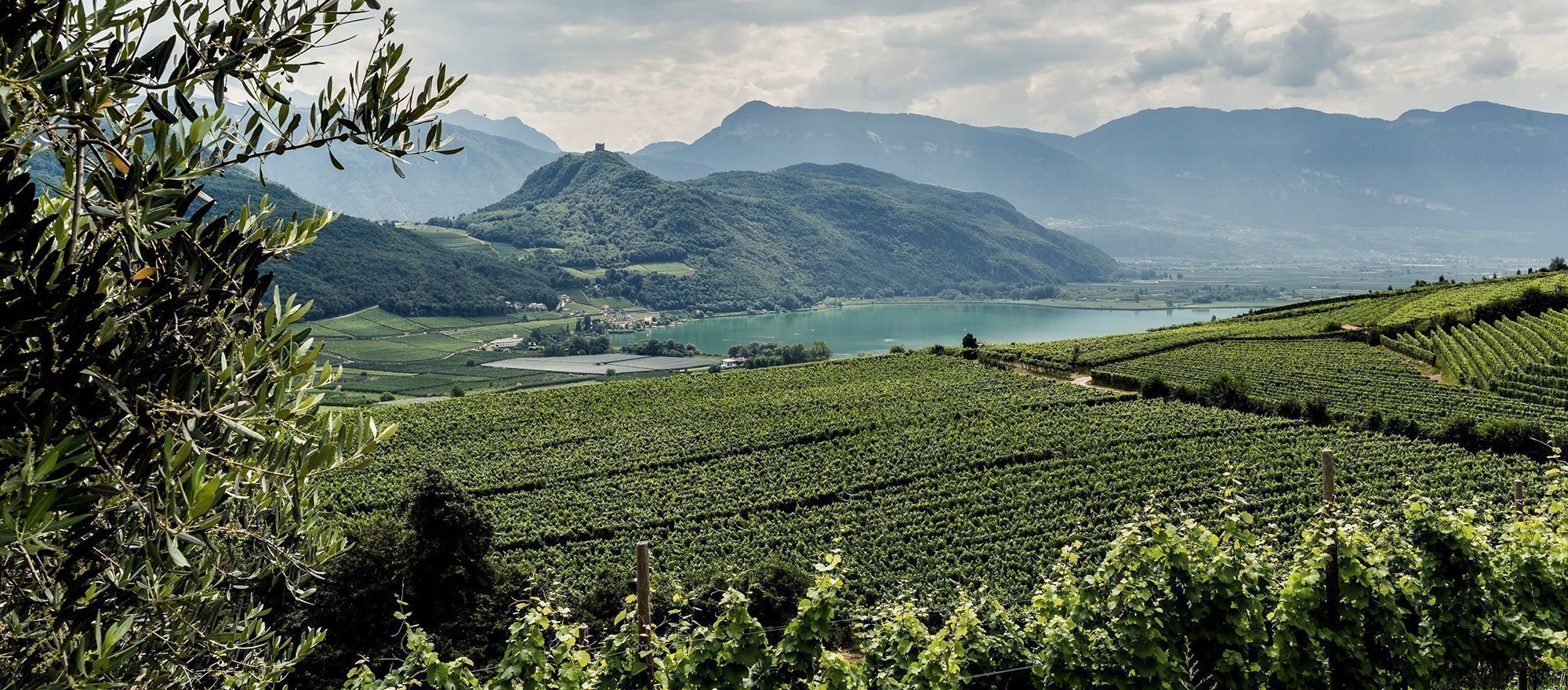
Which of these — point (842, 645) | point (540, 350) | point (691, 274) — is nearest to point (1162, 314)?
point (691, 274)

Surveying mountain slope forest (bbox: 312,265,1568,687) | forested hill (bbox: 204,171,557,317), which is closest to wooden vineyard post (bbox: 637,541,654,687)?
mountain slope forest (bbox: 312,265,1568,687)

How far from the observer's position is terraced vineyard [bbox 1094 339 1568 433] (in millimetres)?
31859

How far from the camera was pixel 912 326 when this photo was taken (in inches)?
6378

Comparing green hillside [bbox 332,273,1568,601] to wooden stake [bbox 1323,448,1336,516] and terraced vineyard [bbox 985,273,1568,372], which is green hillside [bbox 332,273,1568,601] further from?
wooden stake [bbox 1323,448,1336,516]

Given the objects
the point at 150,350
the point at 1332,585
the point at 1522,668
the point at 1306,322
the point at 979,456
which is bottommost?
the point at 979,456

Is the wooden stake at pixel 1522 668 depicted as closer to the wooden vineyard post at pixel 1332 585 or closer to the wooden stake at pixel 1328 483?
the wooden vineyard post at pixel 1332 585

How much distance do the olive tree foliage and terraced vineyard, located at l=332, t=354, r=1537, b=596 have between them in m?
18.7

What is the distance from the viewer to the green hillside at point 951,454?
24.0m

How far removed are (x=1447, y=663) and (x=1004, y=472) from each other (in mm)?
20855

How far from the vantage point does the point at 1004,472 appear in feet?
95.6

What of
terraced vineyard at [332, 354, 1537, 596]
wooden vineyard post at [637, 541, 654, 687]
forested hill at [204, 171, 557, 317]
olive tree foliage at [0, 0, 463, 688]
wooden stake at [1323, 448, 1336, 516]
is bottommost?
terraced vineyard at [332, 354, 1537, 596]

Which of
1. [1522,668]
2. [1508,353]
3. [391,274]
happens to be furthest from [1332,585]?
[391,274]

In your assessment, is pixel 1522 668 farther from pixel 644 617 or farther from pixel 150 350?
pixel 150 350

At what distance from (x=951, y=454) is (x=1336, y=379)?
67.6 feet
